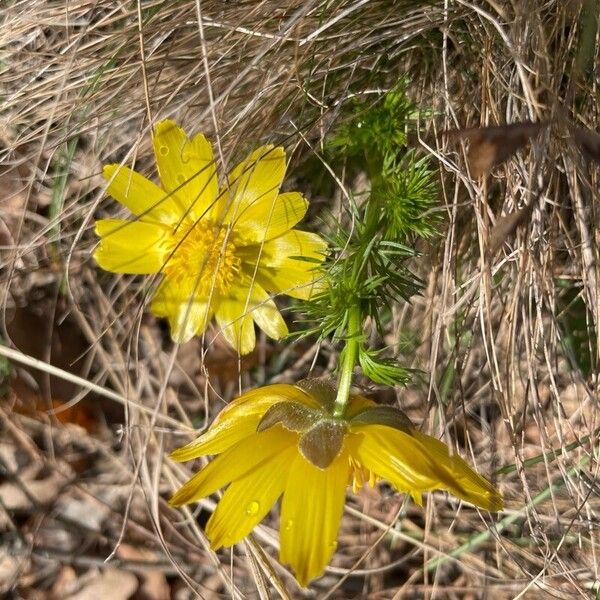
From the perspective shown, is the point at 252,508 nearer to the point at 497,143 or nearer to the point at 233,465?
the point at 233,465

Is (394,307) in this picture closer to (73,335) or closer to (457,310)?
(457,310)

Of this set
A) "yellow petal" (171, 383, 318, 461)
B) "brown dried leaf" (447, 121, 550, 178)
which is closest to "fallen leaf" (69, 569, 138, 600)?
"yellow petal" (171, 383, 318, 461)

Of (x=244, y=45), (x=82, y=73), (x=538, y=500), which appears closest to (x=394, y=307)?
(x=538, y=500)

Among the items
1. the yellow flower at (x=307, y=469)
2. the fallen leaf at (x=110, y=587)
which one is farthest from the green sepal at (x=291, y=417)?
the fallen leaf at (x=110, y=587)

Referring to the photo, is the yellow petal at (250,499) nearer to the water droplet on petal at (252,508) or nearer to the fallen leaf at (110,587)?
the water droplet on petal at (252,508)

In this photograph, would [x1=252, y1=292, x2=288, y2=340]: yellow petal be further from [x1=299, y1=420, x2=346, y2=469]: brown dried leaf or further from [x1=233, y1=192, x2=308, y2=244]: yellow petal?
[x1=299, y1=420, x2=346, y2=469]: brown dried leaf

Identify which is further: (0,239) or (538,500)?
(0,239)
